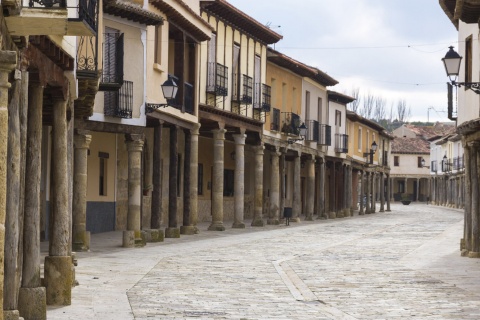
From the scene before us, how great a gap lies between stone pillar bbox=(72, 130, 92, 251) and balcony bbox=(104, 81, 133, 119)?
1.34 metres

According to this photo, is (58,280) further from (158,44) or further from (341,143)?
(341,143)

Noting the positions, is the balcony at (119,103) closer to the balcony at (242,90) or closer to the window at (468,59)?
the window at (468,59)

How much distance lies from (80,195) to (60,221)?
30.2ft

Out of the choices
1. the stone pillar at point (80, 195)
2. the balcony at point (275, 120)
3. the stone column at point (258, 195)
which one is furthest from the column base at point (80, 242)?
the balcony at point (275, 120)

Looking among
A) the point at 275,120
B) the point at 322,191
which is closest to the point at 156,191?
the point at 275,120

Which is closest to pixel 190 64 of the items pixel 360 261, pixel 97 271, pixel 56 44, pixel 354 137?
pixel 360 261

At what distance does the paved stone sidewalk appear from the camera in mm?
12234

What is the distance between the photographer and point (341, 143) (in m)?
53.7

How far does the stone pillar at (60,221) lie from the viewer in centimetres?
1250

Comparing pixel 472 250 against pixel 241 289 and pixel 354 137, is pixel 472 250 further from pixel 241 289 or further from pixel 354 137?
pixel 354 137

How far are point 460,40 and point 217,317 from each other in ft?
48.3

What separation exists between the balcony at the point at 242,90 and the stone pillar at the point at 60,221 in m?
21.4

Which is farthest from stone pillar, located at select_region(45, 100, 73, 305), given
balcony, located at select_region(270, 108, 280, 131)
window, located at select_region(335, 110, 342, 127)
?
window, located at select_region(335, 110, 342, 127)

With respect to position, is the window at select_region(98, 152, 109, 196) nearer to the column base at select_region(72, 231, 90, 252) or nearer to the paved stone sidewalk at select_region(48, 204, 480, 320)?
the paved stone sidewalk at select_region(48, 204, 480, 320)
